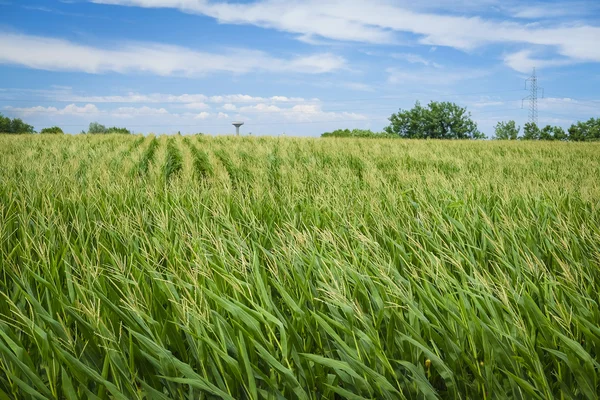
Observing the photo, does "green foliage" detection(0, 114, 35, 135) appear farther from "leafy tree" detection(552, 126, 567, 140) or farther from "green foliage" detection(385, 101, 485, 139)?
"leafy tree" detection(552, 126, 567, 140)

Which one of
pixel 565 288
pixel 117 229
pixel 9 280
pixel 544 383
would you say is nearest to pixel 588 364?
pixel 544 383

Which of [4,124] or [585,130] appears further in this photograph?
[585,130]

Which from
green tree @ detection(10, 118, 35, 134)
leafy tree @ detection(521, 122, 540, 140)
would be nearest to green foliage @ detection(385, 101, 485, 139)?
leafy tree @ detection(521, 122, 540, 140)

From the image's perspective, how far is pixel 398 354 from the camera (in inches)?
45.7

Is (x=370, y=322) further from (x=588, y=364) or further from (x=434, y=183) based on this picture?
(x=434, y=183)

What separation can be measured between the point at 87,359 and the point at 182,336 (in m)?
0.27

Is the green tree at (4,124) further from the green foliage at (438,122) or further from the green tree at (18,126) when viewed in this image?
the green foliage at (438,122)

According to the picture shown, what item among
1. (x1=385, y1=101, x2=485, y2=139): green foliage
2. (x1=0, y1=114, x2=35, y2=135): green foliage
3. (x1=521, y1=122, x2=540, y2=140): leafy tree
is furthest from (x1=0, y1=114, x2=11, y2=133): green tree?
(x1=521, y1=122, x2=540, y2=140): leafy tree

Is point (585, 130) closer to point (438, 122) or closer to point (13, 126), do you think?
point (438, 122)

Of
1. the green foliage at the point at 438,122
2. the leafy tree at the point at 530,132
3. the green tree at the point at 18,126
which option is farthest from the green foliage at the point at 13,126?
the leafy tree at the point at 530,132

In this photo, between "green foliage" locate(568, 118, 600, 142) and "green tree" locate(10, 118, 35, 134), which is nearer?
"green tree" locate(10, 118, 35, 134)

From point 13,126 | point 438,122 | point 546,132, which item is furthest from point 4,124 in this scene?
point 546,132

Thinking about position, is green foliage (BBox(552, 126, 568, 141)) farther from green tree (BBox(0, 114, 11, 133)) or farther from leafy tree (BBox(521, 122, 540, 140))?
green tree (BBox(0, 114, 11, 133))

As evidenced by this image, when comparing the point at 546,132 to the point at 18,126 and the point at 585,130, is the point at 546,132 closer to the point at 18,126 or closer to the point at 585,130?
the point at 585,130
